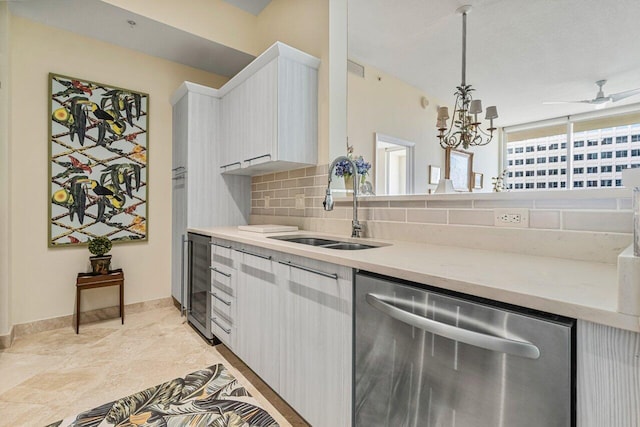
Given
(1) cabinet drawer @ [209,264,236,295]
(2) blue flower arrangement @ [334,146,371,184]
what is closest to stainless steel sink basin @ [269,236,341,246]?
(1) cabinet drawer @ [209,264,236,295]

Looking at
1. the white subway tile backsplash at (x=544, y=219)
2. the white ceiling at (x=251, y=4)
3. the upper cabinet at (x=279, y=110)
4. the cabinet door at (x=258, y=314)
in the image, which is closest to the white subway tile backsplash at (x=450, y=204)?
the white subway tile backsplash at (x=544, y=219)

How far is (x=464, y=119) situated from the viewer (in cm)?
156

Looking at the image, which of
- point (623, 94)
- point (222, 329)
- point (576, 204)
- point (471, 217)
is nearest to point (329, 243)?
point (471, 217)

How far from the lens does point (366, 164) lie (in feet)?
7.02

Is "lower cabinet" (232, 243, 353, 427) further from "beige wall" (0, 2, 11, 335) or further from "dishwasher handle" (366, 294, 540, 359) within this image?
"beige wall" (0, 2, 11, 335)

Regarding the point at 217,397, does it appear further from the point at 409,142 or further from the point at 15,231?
the point at 15,231

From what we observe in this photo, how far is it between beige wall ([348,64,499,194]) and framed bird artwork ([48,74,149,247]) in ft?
7.03

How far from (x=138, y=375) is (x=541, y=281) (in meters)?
2.26

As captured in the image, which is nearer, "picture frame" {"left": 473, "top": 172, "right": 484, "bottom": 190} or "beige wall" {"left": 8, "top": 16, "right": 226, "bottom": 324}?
"picture frame" {"left": 473, "top": 172, "right": 484, "bottom": 190}

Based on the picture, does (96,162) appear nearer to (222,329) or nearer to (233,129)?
(233,129)

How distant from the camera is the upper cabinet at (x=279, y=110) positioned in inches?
85.8

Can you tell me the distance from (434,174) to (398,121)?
483 mm

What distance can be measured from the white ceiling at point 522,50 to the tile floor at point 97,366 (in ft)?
6.16

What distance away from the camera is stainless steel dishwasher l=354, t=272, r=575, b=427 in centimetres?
66
